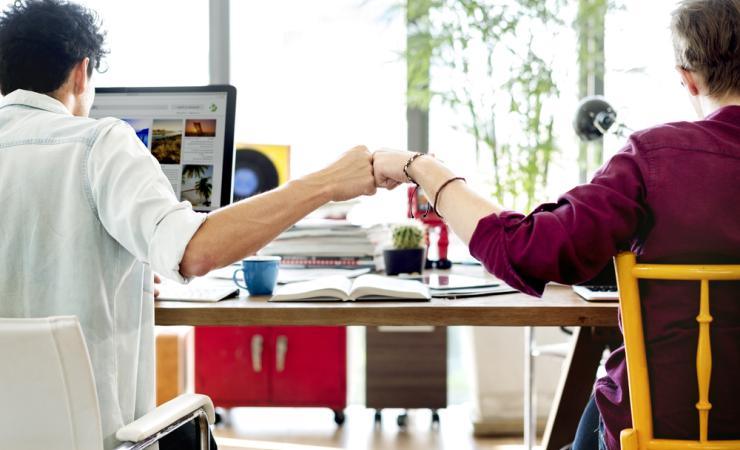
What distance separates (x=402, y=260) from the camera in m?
2.01

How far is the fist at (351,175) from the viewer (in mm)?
1274

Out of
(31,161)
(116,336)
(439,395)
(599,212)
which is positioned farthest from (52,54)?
(439,395)

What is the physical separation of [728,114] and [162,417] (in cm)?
88

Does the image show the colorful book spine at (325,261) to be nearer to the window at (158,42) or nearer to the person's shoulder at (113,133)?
the person's shoulder at (113,133)

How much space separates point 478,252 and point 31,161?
0.66 metres

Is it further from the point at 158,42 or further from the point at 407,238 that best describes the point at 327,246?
the point at 158,42

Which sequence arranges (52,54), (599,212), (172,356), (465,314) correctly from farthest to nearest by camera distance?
(172,356), (465,314), (52,54), (599,212)

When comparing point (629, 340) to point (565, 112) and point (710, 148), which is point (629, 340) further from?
point (565, 112)

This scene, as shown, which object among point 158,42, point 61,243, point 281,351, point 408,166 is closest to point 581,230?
point 408,166

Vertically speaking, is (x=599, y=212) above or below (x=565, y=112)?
below

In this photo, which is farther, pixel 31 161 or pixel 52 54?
pixel 52 54

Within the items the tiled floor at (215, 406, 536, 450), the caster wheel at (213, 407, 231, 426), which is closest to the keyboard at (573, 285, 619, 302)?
the tiled floor at (215, 406, 536, 450)

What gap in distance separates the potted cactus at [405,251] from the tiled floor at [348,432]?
3.86ft

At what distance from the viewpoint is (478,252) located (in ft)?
3.72
